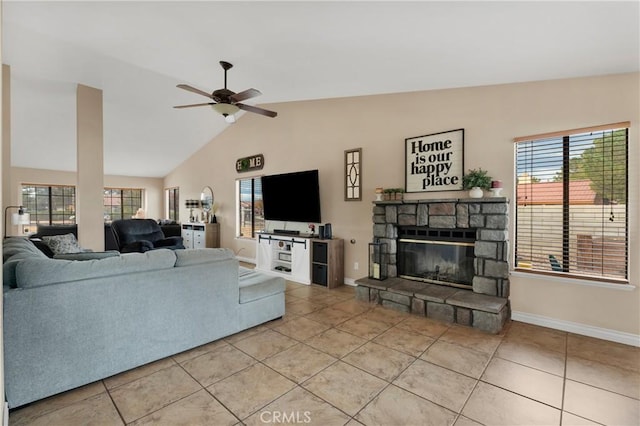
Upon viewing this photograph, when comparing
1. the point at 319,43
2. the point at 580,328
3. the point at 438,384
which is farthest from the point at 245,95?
the point at 580,328

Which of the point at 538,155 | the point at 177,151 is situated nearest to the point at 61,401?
the point at 538,155

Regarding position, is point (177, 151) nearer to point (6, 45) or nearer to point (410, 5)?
point (6, 45)

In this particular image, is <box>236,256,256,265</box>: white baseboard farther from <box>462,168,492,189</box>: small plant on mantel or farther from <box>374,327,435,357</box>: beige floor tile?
<box>462,168,492,189</box>: small plant on mantel

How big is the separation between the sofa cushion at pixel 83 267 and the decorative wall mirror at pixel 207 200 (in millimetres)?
5428

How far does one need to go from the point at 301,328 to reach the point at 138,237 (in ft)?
14.9

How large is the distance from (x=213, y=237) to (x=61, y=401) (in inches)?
219

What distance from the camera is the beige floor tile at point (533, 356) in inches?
95.3

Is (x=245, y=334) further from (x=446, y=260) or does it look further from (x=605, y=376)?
(x=605, y=376)

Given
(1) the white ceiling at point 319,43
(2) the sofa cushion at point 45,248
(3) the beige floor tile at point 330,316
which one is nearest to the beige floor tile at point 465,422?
(3) the beige floor tile at point 330,316

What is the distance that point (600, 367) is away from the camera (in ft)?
7.93

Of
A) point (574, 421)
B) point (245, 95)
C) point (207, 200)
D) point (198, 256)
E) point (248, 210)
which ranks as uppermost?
point (245, 95)

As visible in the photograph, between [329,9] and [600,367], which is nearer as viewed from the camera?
[329,9]

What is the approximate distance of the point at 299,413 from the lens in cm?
189

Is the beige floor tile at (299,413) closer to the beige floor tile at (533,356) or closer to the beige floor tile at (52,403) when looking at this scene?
the beige floor tile at (52,403)
